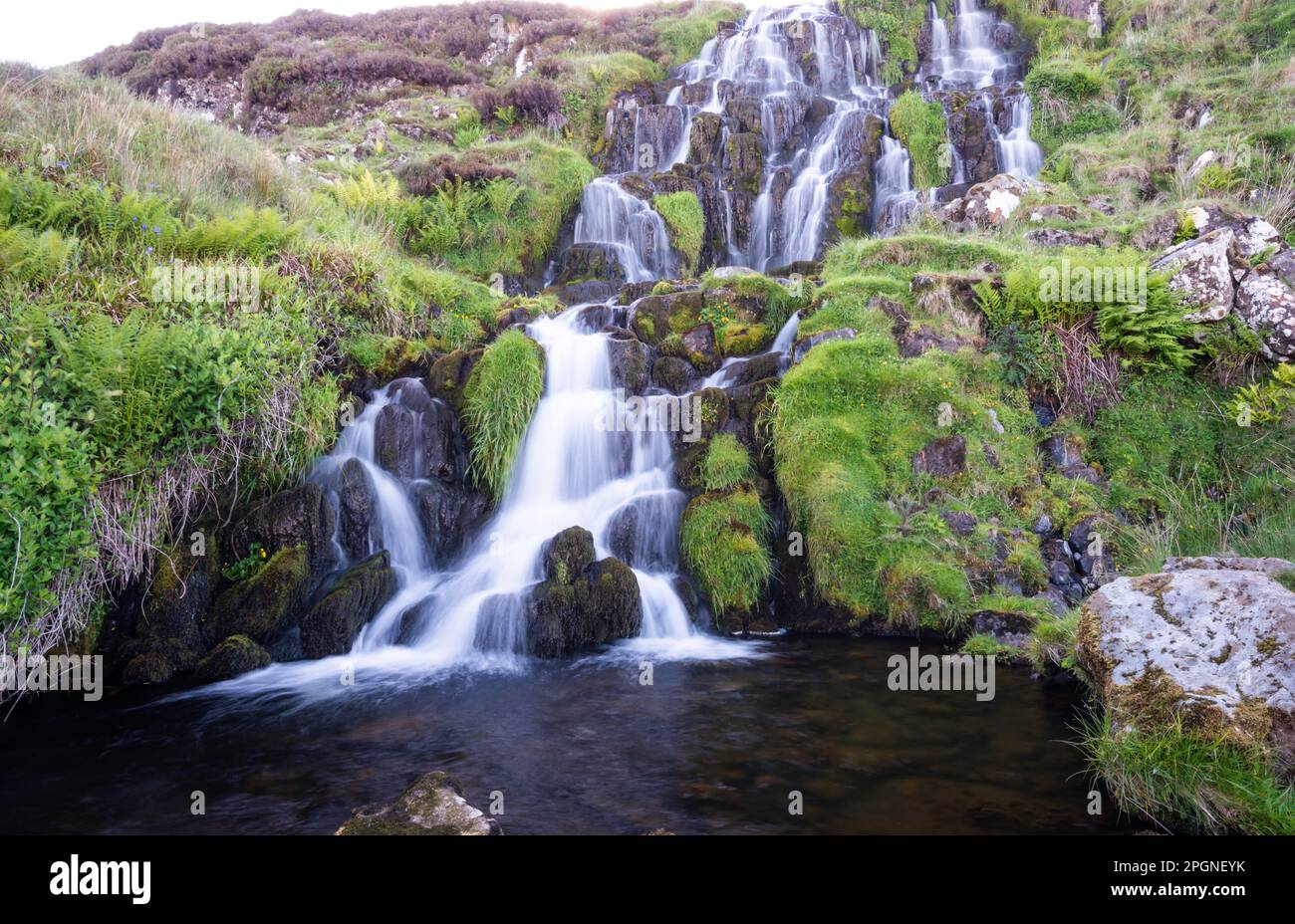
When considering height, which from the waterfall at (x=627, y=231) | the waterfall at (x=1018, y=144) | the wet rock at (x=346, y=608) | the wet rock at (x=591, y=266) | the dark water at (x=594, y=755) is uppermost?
the waterfall at (x=1018, y=144)

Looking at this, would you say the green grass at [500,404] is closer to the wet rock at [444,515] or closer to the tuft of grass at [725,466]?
the wet rock at [444,515]

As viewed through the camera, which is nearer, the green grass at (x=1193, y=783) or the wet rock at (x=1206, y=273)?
the green grass at (x=1193, y=783)

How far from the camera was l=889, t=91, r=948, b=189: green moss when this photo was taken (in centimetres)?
1585

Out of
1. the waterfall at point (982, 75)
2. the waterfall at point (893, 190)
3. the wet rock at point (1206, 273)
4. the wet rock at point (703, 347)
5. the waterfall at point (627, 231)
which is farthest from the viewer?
the waterfall at point (982, 75)

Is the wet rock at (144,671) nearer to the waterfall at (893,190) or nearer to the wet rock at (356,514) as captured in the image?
the wet rock at (356,514)

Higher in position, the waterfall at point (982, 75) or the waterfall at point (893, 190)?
the waterfall at point (982, 75)

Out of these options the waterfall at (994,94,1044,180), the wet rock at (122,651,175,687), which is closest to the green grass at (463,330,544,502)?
the wet rock at (122,651,175,687)

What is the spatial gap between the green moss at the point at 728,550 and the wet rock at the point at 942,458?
74.7 inches

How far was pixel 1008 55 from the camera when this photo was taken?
20469mm

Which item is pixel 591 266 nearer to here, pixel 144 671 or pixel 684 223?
pixel 684 223

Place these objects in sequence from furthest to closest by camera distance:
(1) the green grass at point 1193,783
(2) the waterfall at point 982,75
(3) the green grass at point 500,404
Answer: (2) the waterfall at point 982,75 → (3) the green grass at point 500,404 → (1) the green grass at point 1193,783

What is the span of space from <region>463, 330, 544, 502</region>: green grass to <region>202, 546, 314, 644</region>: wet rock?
2504 mm

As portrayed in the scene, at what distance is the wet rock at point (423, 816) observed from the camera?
4.01 metres

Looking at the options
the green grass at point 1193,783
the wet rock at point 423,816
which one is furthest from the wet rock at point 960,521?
the wet rock at point 423,816
